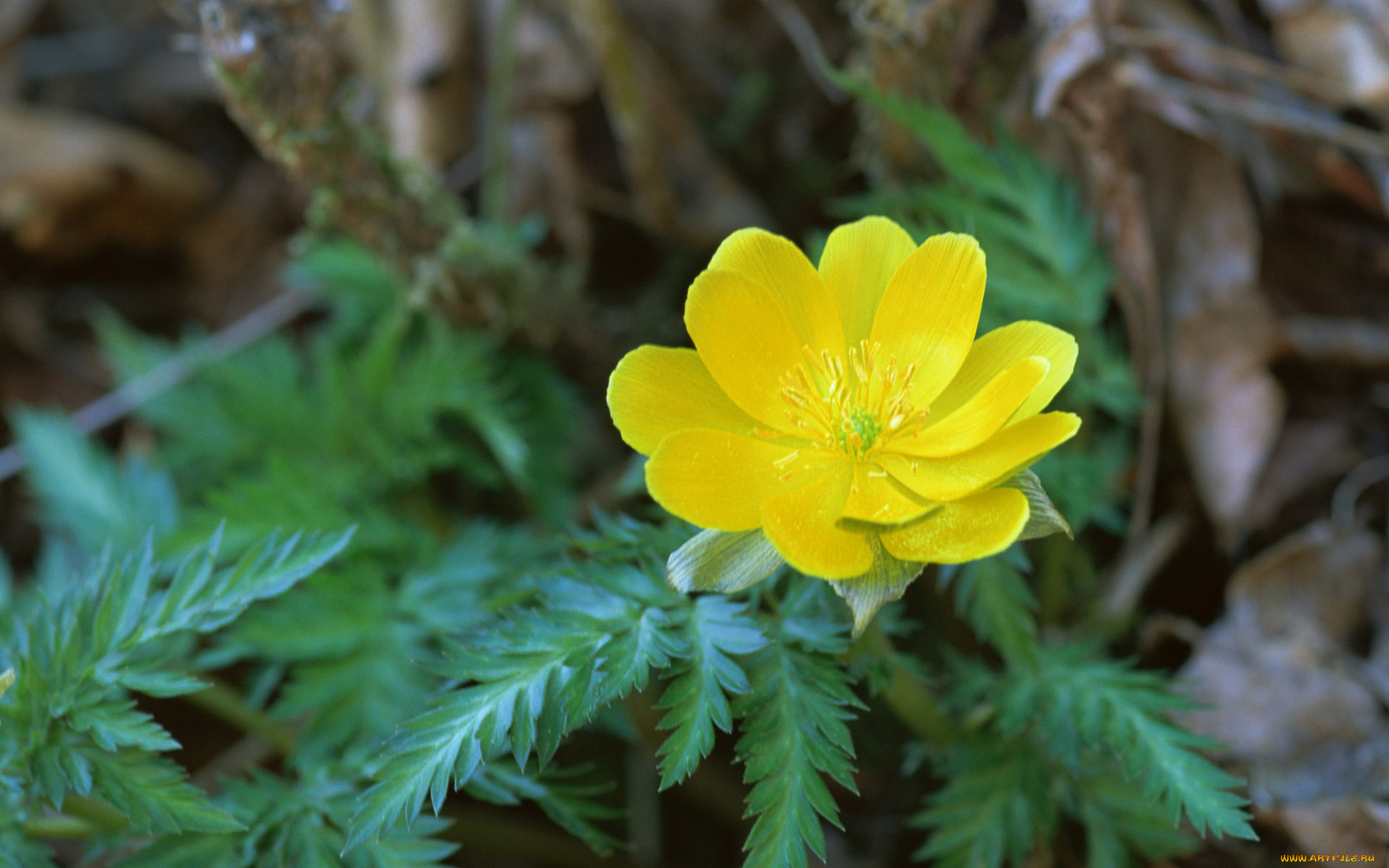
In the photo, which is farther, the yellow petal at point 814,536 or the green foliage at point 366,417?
the green foliage at point 366,417

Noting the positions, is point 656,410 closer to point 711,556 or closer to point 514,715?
point 711,556

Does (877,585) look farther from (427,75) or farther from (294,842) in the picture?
(427,75)

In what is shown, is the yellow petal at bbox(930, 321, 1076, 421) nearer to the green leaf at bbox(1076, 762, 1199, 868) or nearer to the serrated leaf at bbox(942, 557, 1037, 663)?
the serrated leaf at bbox(942, 557, 1037, 663)

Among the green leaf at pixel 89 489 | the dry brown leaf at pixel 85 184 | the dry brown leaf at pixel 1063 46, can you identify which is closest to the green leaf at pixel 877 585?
the dry brown leaf at pixel 1063 46

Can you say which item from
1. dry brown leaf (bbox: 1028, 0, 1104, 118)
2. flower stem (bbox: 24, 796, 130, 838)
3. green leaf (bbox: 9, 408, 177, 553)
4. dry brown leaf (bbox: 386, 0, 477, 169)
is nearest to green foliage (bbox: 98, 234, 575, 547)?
green leaf (bbox: 9, 408, 177, 553)

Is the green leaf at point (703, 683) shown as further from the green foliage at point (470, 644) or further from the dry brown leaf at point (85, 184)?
the dry brown leaf at point (85, 184)

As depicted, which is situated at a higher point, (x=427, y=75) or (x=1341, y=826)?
(x=427, y=75)

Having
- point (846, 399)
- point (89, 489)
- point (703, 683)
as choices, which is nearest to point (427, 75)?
point (89, 489)
